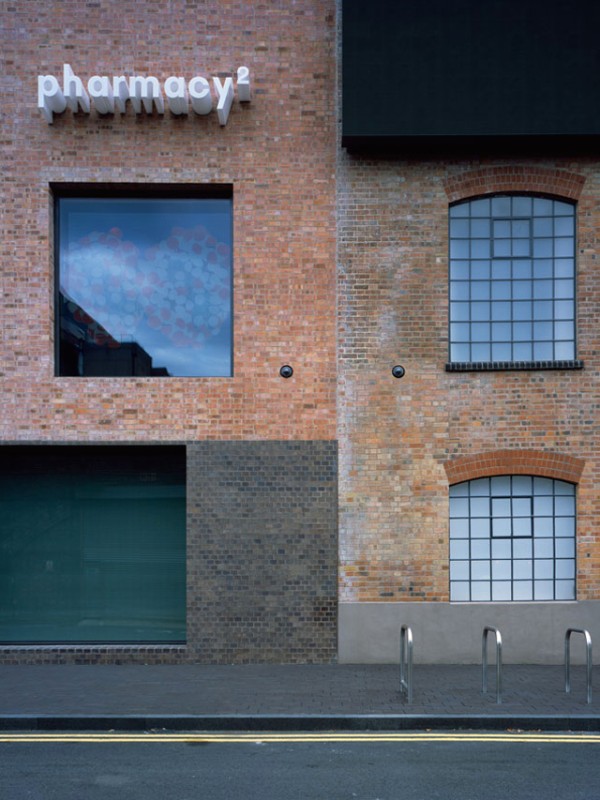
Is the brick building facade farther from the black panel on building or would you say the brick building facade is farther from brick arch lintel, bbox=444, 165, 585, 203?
the black panel on building

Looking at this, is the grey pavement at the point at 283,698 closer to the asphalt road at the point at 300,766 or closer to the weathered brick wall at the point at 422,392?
the asphalt road at the point at 300,766

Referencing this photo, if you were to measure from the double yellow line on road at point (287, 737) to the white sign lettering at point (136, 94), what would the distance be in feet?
28.2

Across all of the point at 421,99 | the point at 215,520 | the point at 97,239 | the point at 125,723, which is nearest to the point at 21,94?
the point at 97,239

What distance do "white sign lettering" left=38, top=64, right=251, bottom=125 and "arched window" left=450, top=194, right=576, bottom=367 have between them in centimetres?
386

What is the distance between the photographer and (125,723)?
8.86m

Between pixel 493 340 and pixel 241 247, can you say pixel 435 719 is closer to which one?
pixel 493 340

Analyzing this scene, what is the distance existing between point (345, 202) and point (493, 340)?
3117 mm

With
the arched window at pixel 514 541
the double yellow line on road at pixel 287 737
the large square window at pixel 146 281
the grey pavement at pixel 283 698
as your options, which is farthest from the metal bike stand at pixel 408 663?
the large square window at pixel 146 281

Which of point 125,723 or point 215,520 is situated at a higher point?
point 215,520

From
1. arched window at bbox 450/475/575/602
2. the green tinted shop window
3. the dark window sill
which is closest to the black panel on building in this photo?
the dark window sill

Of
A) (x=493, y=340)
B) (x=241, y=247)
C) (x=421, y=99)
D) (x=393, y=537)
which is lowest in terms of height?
(x=393, y=537)

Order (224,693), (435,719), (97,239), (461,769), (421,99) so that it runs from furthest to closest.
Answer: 1. (97,239)
2. (421,99)
3. (224,693)
4. (435,719)
5. (461,769)

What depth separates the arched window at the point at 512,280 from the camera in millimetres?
12375

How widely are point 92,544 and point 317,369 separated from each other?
4.49m
